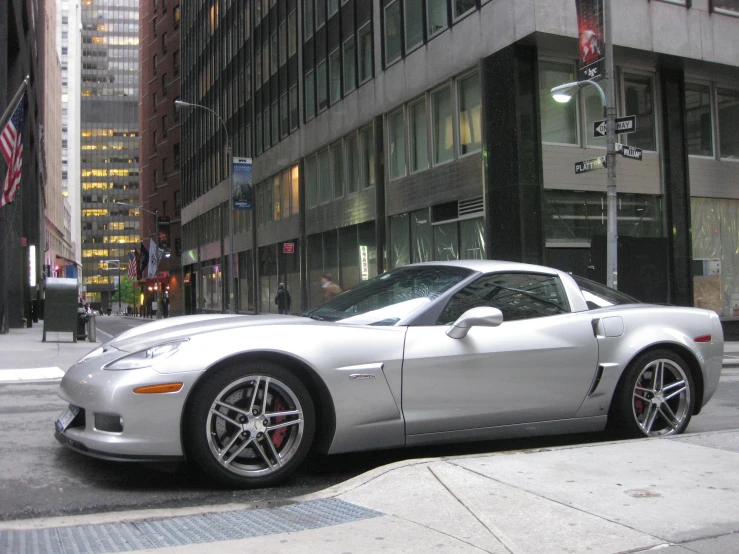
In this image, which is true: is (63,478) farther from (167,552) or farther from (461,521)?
(461,521)

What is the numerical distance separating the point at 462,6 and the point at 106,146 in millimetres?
155756

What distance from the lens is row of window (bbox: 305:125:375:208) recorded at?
25391 mm

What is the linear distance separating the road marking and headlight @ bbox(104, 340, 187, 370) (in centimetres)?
636

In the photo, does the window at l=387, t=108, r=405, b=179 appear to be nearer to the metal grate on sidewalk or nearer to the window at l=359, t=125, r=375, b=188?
the window at l=359, t=125, r=375, b=188

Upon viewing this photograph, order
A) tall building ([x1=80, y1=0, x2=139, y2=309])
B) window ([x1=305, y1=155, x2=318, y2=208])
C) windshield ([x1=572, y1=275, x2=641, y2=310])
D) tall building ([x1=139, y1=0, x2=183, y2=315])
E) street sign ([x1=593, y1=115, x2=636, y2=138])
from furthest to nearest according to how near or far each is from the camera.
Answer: tall building ([x1=80, y1=0, x2=139, y2=309]), tall building ([x1=139, y1=0, x2=183, y2=315]), window ([x1=305, y1=155, x2=318, y2=208]), street sign ([x1=593, y1=115, x2=636, y2=138]), windshield ([x1=572, y1=275, x2=641, y2=310])

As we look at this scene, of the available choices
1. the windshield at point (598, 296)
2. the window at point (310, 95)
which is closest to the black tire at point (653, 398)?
the windshield at point (598, 296)

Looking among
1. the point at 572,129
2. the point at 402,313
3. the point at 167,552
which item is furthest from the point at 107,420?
the point at 572,129

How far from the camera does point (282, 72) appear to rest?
112 feet

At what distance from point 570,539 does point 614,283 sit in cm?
1228

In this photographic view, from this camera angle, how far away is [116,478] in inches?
172

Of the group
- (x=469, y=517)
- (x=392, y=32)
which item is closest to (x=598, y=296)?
(x=469, y=517)

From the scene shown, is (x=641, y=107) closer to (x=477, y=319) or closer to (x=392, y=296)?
(x=392, y=296)

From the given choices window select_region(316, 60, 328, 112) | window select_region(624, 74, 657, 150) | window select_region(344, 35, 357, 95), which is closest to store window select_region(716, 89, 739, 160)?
window select_region(624, 74, 657, 150)

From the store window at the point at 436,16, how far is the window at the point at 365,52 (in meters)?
4.27
